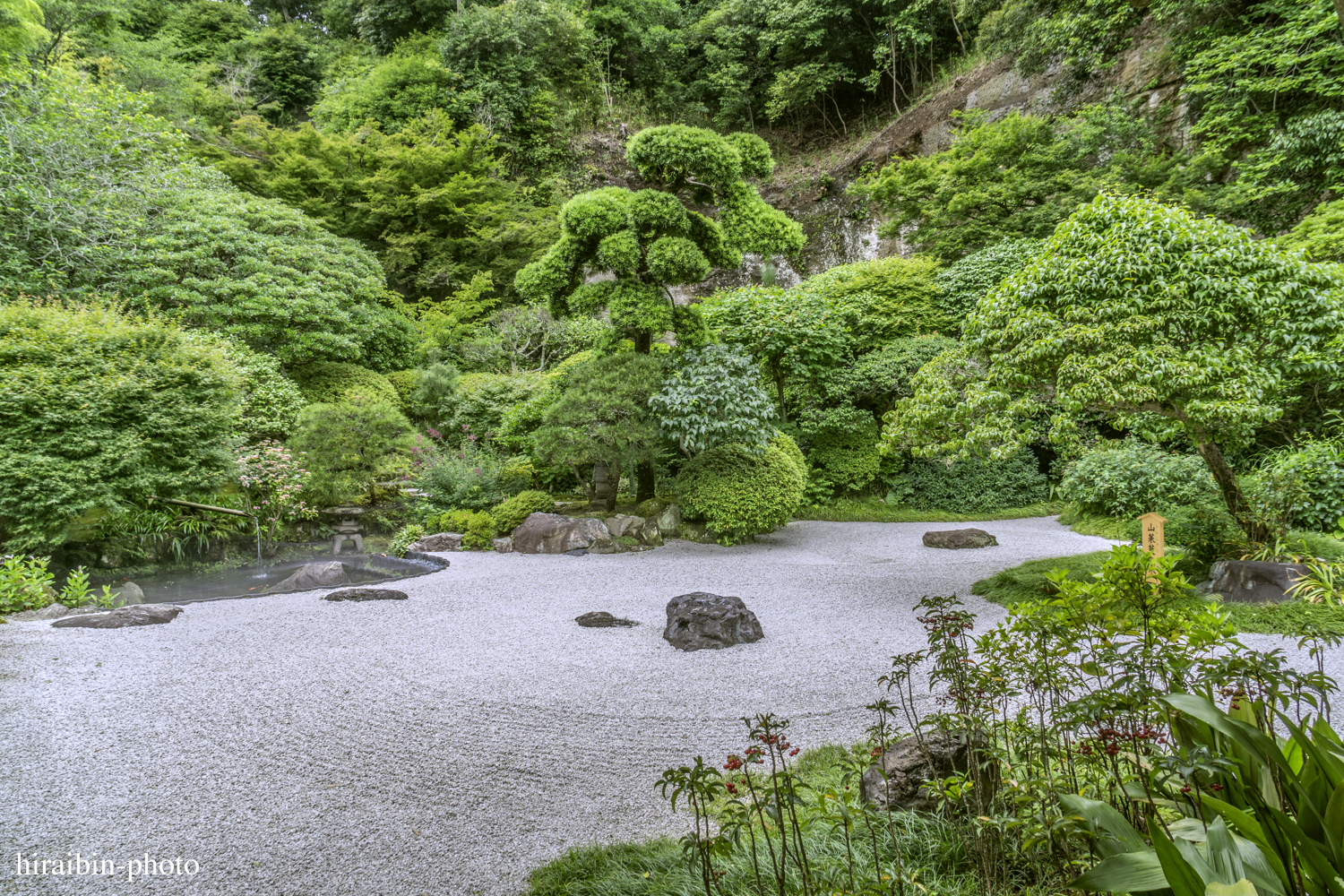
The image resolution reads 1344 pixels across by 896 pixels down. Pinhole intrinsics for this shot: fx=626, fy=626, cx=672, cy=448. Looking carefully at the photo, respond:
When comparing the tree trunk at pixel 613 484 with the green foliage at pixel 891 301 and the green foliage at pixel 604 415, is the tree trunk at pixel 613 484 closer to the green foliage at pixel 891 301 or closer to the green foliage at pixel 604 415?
the green foliage at pixel 604 415

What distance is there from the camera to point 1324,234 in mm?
6094

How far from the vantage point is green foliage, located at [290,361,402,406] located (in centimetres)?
1087

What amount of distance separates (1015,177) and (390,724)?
1151cm

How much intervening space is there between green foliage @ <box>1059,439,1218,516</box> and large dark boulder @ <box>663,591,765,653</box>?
4.65 meters

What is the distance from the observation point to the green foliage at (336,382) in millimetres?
10867

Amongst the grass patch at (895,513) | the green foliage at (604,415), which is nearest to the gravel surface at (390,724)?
the green foliage at (604,415)

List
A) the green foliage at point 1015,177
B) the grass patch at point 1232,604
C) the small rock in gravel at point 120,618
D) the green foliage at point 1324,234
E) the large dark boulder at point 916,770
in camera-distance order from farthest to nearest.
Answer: the green foliage at point 1015,177 < the green foliage at point 1324,234 < the small rock in gravel at point 120,618 < the grass patch at point 1232,604 < the large dark boulder at point 916,770

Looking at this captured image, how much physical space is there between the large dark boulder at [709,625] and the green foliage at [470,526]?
3997mm

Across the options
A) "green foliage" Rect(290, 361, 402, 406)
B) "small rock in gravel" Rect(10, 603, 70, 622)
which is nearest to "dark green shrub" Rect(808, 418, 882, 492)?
"green foliage" Rect(290, 361, 402, 406)

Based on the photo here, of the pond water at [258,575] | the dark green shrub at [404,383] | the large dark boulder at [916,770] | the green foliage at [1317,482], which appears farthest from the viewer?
the dark green shrub at [404,383]

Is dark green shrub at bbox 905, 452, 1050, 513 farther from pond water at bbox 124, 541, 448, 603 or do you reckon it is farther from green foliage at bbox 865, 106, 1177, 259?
pond water at bbox 124, 541, 448, 603

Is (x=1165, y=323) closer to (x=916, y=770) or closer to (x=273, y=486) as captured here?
(x=916, y=770)

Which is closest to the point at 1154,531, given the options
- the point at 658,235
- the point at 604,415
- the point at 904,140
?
the point at 604,415

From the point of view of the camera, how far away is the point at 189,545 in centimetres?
701
